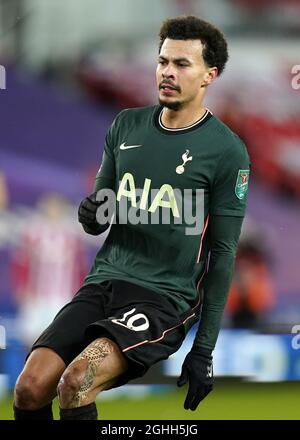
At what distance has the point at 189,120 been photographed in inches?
174

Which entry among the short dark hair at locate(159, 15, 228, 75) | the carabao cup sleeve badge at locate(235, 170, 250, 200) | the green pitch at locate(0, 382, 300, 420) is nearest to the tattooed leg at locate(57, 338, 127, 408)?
the carabao cup sleeve badge at locate(235, 170, 250, 200)

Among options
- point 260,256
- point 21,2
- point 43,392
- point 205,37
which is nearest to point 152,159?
point 205,37

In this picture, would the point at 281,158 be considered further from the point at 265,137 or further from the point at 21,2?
the point at 21,2

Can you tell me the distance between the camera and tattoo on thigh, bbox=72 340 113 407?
3.92 meters

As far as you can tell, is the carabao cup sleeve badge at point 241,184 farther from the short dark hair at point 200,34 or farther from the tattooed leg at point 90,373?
the tattooed leg at point 90,373

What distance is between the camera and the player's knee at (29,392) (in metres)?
4.07

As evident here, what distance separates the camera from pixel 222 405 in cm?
782

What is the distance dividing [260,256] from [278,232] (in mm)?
297

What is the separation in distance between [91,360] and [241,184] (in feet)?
3.10

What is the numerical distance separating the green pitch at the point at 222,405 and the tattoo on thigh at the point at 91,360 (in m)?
3.39

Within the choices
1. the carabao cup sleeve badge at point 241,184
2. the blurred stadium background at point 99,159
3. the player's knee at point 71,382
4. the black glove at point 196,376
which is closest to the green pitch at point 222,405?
the blurred stadium background at point 99,159

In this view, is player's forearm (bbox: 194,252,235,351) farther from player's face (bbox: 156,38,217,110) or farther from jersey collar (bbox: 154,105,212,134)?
player's face (bbox: 156,38,217,110)

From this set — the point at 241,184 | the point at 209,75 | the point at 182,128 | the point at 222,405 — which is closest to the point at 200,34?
the point at 209,75

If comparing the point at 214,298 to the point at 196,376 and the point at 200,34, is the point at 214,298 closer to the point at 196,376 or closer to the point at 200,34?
the point at 196,376
